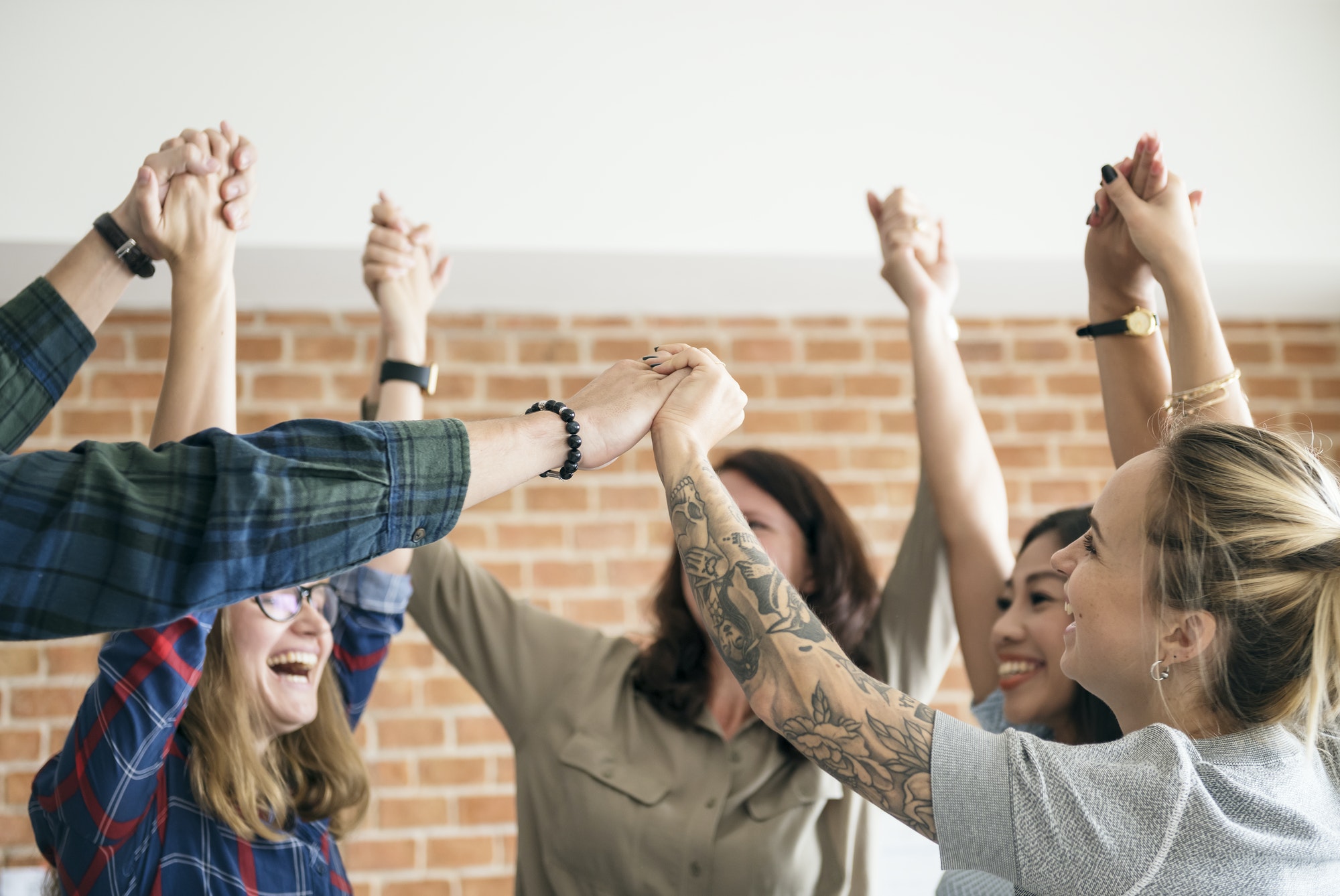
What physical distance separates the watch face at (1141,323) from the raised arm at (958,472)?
0.80 feet

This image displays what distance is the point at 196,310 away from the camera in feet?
4.49

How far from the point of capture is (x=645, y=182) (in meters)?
2.54

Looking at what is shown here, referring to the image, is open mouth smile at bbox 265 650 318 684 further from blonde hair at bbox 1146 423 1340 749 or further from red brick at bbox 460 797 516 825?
red brick at bbox 460 797 516 825

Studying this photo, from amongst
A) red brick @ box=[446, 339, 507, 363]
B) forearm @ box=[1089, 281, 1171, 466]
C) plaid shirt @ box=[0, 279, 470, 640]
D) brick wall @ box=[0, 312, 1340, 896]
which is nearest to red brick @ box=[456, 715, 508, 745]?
brick wall @ box=[0, 312, 1340, 896]

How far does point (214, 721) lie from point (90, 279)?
2.02ft

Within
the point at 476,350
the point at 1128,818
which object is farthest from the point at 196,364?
the point at 476,350

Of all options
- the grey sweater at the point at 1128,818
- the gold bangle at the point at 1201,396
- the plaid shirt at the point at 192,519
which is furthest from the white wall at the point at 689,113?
the grey sweater at the point at 1128,818

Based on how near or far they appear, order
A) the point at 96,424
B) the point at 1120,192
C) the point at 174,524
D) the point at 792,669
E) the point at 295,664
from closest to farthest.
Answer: the point at 174,524, the point at 792,669, the point at 1120,192, the point at 295,664, the point at 96,424

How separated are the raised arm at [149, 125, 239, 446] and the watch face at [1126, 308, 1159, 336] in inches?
46.4

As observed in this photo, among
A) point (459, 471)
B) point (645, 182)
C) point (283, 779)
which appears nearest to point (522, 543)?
point (645, 182)

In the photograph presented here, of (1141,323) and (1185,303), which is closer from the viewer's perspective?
(1185,303)

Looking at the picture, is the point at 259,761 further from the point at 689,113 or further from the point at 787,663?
the point at 689,113

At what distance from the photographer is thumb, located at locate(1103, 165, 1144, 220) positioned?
A: 143 centimetres

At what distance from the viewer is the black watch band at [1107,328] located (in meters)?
1.52
